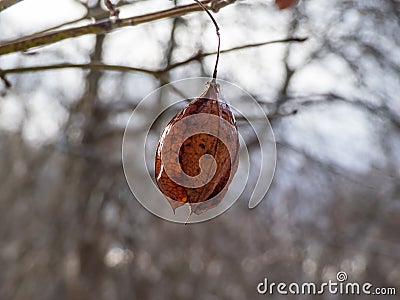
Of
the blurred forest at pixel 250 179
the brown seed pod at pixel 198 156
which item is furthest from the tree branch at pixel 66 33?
the blurred forest at pixel 250 179

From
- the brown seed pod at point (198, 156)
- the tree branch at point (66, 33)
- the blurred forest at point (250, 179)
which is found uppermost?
the tree branch at point (66, 33)

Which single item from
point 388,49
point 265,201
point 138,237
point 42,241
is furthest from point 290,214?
point 42,241

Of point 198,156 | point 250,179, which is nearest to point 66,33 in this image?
point 198,156

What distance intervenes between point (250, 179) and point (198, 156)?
2671mm

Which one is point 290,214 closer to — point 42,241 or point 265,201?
point 265,201

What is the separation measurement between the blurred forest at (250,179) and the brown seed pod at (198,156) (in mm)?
2041

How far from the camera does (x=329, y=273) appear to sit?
4.06 m

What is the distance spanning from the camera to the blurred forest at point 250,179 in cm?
313

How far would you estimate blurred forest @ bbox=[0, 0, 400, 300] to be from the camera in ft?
10.3

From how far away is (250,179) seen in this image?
10.6 ft

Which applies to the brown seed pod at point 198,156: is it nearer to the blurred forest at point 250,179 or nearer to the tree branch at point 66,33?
the tree branch at point 66,33

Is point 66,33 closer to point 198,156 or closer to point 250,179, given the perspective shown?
point 198,156

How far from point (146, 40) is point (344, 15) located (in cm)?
102

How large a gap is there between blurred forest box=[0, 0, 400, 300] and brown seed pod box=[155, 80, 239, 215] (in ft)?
6.70
